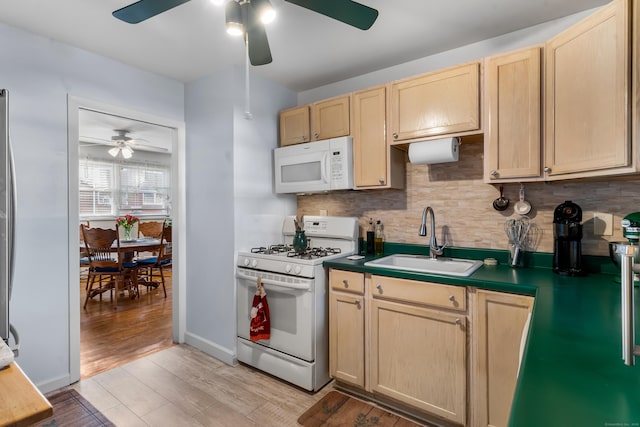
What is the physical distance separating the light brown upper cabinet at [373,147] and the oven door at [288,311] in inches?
35.0

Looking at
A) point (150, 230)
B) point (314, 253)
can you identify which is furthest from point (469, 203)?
point (150, 230)

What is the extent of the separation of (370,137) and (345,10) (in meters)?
→ 1.03

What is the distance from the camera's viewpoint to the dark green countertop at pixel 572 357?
0.58 m

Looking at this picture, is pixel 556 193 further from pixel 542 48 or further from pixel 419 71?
pixel 419 71

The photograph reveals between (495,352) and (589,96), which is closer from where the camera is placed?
(589,96)

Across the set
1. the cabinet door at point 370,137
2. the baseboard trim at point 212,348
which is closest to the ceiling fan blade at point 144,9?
the cabinet door at point 370,137

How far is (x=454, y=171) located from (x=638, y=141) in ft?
3.53

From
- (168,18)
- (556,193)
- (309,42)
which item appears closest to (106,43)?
(168,18)

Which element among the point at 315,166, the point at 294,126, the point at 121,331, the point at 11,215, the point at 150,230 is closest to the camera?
the point at 11,215

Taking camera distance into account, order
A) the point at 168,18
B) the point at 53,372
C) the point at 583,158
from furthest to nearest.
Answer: the point at 53,372
the point at 168,18
the point at 583,158

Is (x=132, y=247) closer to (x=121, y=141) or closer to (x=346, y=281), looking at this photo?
(x=121, y=141)

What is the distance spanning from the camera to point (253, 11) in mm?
1456

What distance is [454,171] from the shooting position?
2375 mm

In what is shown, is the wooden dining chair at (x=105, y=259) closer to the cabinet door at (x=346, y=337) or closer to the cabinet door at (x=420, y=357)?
the cabinet door at (x=346, y=337)
